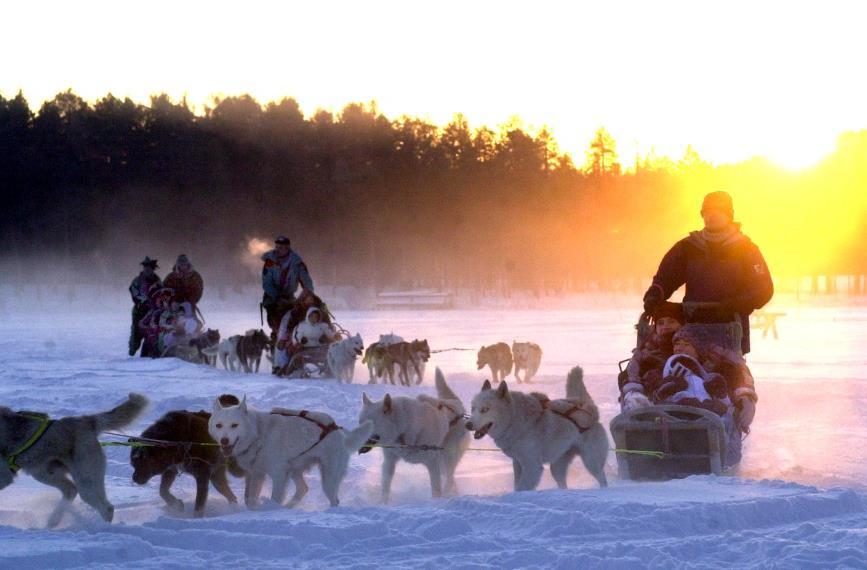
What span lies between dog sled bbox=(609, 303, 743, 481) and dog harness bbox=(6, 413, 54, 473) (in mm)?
3227

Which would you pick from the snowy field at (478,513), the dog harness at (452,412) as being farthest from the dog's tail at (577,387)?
the dog harness at (452,412)

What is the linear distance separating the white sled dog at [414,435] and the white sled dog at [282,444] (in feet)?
1.10

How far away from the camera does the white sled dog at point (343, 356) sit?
14211 millimetres

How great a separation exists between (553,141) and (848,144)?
16.5 meters

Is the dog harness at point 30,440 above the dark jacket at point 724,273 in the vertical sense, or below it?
below

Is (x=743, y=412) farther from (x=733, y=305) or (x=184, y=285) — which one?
(x=184, y=285)

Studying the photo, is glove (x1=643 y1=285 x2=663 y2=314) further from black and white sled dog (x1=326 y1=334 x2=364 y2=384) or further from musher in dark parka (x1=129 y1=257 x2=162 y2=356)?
musher in dark parka (x1=129 y1=257 x2=162 y2=356)

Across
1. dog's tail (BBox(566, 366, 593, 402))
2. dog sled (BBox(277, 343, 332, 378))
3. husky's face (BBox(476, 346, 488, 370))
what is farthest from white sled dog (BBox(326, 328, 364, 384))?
dog's tail (BBox(566, 366, 593, 402))

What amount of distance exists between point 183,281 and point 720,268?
1093 cm

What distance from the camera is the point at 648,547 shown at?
471cm

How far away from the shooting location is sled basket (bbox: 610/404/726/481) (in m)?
6.91

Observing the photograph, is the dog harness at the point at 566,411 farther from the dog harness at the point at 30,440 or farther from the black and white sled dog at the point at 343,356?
the black and white sled dog at the point at 343,356

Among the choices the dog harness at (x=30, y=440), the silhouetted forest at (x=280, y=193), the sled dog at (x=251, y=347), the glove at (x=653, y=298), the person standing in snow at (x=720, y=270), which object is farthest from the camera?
the silhouetted forest at (x=280, y=193)

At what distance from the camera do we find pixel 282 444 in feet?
21.0
